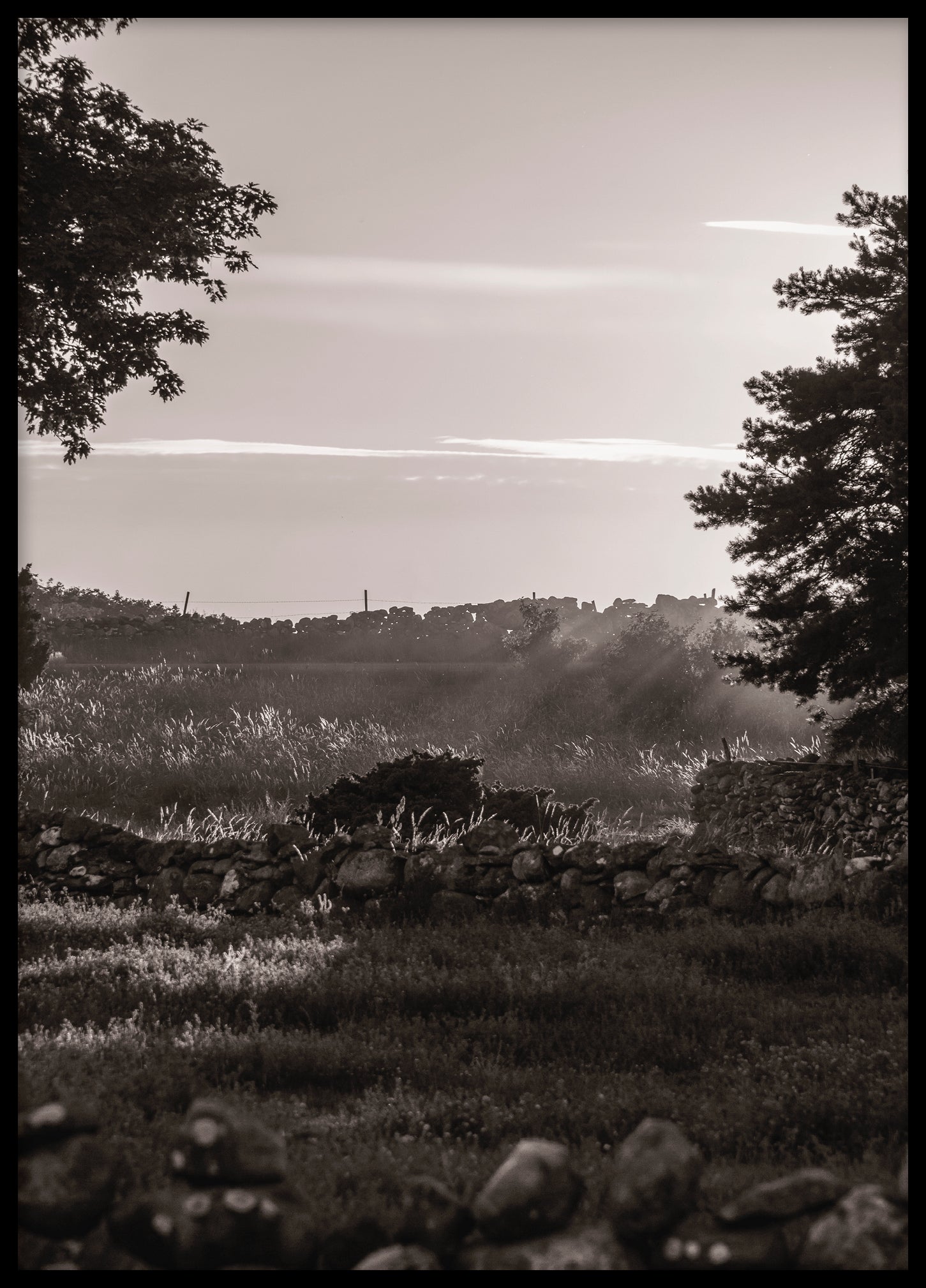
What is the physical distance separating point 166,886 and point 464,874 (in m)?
3.54

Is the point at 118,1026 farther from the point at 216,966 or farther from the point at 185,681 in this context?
the point at 185,681

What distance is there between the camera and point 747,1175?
15.6 ft

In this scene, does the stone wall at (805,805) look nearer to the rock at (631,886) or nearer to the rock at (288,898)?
the rock at (631,886)

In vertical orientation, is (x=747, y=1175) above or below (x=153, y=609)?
below

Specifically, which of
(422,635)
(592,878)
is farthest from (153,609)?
(592,878)

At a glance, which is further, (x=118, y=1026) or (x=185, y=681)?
(x=185, y=681)

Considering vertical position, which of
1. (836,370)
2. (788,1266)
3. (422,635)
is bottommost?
(788,1266)

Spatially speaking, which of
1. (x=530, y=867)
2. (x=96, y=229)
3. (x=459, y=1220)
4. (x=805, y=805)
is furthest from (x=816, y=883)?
(x=96, y=229)

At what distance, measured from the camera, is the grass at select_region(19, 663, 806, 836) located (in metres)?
18.8

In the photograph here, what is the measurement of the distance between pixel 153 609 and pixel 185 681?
67.2ft

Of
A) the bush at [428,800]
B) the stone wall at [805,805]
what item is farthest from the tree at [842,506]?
the bush at [428,800]

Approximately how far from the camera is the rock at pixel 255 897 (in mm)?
11586

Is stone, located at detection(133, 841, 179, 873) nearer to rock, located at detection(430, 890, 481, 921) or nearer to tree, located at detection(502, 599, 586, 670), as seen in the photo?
rock, located at detection(430, 890, 481, 921)

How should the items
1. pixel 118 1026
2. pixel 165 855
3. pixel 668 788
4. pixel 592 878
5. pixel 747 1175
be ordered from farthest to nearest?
pixel 668 788 < pixel 165 855 < pixel 592 878 < pixel 118 1026 < pixel 747 1175
